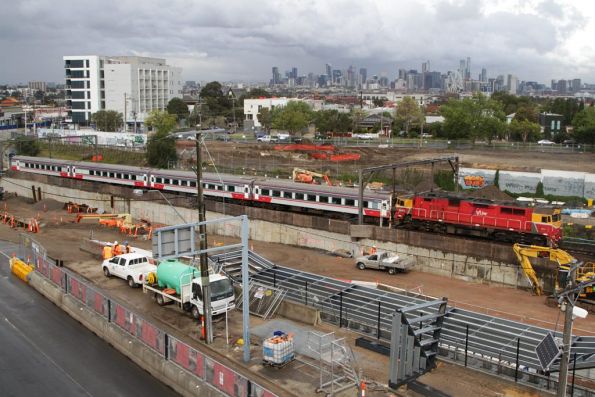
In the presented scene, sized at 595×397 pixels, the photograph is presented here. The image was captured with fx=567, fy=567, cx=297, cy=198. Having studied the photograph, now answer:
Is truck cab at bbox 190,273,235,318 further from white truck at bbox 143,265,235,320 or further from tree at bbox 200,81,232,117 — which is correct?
tree at bbox 200,81,232,117

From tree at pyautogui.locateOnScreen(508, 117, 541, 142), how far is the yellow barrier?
83829 mm

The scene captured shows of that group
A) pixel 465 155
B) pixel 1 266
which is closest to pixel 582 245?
pixel 1 266

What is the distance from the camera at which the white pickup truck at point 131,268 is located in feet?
91.5

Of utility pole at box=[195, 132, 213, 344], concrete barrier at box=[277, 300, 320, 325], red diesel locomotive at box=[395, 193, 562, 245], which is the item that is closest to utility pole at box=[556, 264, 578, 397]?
concrete barrier at box=[277, 300, 320, 325]

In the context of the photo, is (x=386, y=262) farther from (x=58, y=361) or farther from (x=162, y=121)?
(x=162, y=121)

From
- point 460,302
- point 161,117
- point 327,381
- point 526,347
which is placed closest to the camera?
point 327,381

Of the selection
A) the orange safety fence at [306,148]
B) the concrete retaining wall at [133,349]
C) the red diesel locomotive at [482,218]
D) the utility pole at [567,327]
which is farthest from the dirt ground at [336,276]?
the orange safety fence at [306,148]

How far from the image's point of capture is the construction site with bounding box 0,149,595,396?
17.0 metres

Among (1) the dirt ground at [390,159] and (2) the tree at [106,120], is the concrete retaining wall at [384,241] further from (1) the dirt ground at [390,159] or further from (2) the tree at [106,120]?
(2) the tree at [106,120]

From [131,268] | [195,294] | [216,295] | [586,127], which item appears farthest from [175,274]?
[586,127]

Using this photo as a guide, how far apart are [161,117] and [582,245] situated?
7946 centimetres

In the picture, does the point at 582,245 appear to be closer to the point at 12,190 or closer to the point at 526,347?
the point at 526,347

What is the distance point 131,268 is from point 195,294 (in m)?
7.06

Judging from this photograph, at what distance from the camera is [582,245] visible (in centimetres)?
3412
